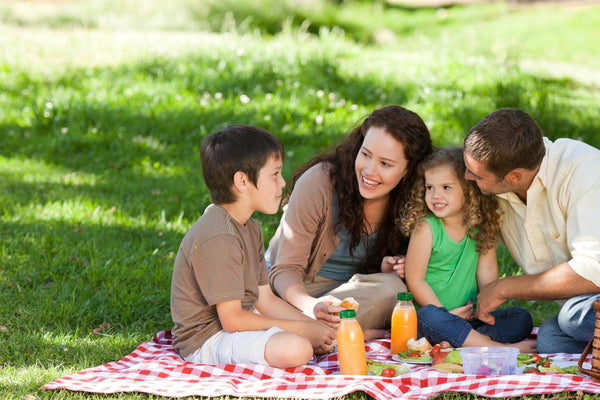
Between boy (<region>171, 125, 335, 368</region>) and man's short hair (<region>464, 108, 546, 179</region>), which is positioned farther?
man's short hair (<region>464, 108, 546, 179</region>)

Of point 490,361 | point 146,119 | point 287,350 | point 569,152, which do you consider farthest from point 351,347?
point 146,119

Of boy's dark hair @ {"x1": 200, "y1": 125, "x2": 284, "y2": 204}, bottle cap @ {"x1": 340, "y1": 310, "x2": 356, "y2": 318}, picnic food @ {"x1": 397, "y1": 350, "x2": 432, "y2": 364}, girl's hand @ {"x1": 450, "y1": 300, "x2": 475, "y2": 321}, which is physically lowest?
picnic food @ {"x1": 397, "y1": 350, "x2": 432, "y2": 364}

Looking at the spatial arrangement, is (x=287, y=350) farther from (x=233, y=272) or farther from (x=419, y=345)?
(x=419, y=345)

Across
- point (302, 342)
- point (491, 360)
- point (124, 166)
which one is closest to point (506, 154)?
point (491, 360)

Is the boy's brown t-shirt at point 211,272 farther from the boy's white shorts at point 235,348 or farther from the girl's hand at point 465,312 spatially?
the girl's hand at point 465,312

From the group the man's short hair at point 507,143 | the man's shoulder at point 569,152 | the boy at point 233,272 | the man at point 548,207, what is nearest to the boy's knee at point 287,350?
the boy at point 233,272

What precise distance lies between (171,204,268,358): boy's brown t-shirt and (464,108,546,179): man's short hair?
1.03 meters

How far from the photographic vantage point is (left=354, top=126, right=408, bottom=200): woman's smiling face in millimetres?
3693

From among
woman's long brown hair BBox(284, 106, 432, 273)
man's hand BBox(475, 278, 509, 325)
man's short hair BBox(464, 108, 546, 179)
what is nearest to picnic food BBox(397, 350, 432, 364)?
man's hand BBox(475, 278, 509, 325)

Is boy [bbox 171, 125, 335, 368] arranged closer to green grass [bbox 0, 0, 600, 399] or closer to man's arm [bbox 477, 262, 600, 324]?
green grass [bbox 0, 0, 600, 399]

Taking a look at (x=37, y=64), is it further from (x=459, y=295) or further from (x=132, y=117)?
(x=459, y=295)

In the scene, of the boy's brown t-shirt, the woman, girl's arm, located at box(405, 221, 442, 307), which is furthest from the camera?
girl's arm, located at box(405, 221, 442, 307)

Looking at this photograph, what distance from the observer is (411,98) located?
7820 millimetres

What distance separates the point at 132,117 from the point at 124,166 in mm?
803
